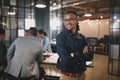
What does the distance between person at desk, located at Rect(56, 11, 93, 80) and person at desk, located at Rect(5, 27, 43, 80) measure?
0.87 meters

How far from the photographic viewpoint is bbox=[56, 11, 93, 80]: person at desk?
190 centimetres

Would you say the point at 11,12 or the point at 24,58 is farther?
the point at 11,12

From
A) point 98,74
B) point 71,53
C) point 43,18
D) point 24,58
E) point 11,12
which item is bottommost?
point 98,74

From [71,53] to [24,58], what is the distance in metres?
1.04

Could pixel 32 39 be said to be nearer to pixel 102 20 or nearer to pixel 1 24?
pixel 1 24

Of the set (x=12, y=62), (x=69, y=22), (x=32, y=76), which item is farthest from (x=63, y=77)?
(x=12, y=62)

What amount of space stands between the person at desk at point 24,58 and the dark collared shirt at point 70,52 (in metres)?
0.87

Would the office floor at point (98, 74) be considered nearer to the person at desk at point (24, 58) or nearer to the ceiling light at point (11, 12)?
the person at desk at point (24, 58)

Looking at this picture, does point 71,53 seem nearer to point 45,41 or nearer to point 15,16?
point 45,41

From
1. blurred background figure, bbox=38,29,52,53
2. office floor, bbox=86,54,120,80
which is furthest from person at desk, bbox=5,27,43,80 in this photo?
office floor, bbox=86,54,120,80

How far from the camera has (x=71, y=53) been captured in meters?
1.92

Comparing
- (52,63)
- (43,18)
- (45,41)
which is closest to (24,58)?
(52,63)

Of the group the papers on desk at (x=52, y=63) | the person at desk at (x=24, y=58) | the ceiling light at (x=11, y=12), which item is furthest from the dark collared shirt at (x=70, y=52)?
the ceiling light at (x=11, y=12)

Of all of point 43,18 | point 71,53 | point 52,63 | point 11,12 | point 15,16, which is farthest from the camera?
point 43,18
